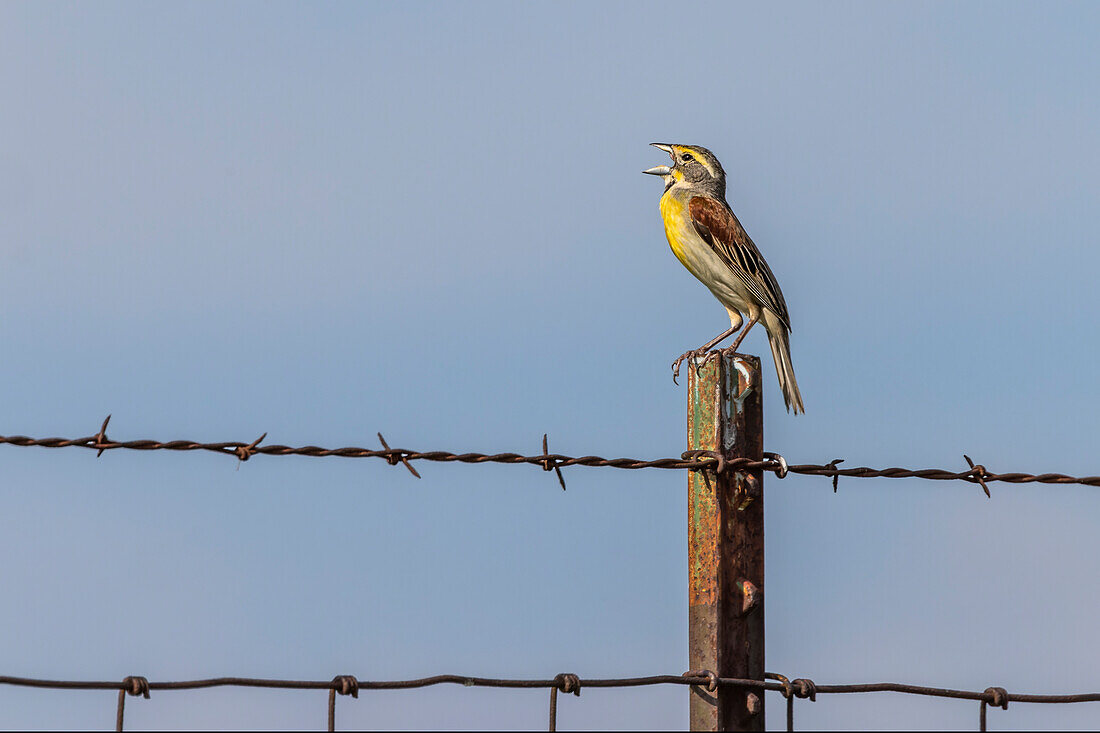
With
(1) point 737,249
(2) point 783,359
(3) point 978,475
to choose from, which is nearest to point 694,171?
(1) point 737,249

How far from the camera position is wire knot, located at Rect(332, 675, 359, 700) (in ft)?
11.8

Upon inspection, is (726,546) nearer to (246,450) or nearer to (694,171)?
(246,450)

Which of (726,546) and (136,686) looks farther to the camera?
(726,546)

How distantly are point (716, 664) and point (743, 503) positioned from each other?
55 cm

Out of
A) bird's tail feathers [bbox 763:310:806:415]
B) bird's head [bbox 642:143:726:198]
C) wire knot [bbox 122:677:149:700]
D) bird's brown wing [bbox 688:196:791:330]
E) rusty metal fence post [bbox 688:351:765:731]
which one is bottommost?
wire knot [bbox 122:677:149:700]

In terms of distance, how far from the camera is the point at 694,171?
1049 cm

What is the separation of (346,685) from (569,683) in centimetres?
70

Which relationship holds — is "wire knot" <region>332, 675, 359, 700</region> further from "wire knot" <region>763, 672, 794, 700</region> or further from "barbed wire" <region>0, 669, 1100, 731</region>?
"wire knot" <region>763, 672, 794, 700</region>

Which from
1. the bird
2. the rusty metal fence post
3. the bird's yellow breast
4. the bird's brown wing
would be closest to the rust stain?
the rusty metal fence post

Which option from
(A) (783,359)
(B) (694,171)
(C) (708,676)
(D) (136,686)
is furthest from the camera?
(B) (694,171)

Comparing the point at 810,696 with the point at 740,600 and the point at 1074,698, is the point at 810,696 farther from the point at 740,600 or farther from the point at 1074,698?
the point at 1074,698

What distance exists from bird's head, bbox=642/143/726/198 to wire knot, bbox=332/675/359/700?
7178 mm

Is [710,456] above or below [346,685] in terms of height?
above

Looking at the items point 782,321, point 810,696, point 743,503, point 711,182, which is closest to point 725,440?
point 743,503
